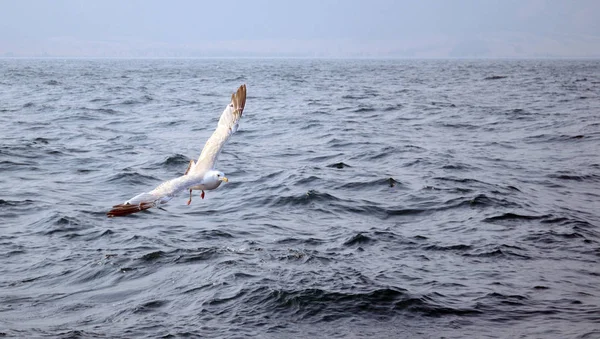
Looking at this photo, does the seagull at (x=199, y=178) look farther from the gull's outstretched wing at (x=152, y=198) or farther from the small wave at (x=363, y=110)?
the small wave at (x=363, y=110)

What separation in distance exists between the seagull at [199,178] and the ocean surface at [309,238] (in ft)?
8.40

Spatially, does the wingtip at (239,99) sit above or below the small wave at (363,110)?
above

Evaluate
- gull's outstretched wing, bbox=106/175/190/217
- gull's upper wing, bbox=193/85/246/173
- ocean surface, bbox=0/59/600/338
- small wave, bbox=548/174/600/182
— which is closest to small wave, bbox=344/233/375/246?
ocean surface, bbox=0/59/600/338

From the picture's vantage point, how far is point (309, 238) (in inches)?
608

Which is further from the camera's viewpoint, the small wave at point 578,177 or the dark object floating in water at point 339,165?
the dark object floating in water at point 339,165

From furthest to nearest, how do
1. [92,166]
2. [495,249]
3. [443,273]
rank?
[92,166]
[495,249]
[443,273]

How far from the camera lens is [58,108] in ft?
144

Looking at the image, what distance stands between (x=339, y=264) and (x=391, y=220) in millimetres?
3587

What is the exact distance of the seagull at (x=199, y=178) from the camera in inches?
324

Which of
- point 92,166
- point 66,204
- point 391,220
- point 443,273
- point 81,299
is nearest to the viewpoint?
point 81,299

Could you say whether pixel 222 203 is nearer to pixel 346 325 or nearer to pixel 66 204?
pixel 66 204

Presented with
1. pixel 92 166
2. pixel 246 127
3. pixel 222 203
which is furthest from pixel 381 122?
pixel 222 203

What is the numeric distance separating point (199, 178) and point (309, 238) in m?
6.19

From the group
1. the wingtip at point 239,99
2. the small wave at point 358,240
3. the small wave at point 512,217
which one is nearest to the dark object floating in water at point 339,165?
the small wave at point 512,217
